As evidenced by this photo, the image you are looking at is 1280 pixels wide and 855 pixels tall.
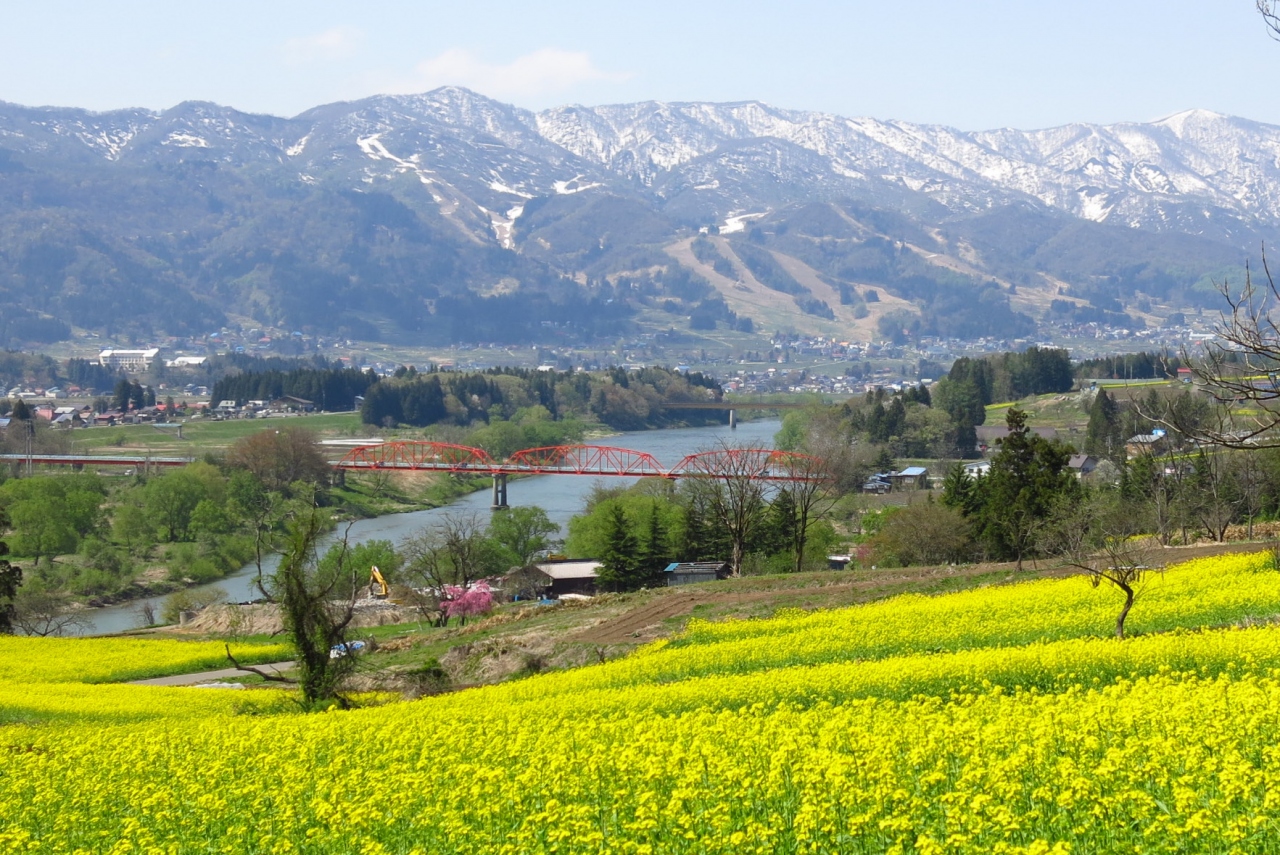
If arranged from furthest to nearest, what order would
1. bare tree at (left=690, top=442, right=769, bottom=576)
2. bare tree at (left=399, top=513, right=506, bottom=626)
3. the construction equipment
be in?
the construction equipment, bare tree at (left=399, top=513, right=506, bottom=626), bare tree at (left=690, top=442, right=769, bottom=576)

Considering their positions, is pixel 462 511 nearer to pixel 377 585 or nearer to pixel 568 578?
pixel 377 585

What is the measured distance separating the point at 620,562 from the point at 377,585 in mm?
18122

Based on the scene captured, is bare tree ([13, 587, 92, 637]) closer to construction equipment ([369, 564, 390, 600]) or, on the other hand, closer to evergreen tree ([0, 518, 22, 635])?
evergreen tree ([0, 518, 22, 635])

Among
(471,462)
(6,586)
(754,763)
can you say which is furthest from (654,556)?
(471,462)

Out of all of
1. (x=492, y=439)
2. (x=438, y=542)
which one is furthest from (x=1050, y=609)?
(x=492, y=439)

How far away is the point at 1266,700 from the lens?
14.9m

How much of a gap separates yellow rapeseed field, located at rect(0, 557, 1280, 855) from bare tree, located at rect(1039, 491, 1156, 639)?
1404 mm

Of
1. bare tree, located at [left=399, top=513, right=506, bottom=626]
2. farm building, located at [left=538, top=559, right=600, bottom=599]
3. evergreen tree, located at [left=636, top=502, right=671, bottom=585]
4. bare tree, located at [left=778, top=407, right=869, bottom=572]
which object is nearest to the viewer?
bare tree, located at [left=399, top=513, right=506, bottom=626]

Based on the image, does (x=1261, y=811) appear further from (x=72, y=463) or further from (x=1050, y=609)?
(x=72, y=463)

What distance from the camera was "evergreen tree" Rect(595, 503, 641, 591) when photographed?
6869 cm

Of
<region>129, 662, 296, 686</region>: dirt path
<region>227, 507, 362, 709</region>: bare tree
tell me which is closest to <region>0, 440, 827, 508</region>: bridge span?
<region>129, 662, 296, 686</region>: dirt path

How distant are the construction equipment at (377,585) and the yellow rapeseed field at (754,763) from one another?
49.8m

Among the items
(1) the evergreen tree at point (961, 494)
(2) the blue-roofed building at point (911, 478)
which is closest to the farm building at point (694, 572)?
(1) the evergreen tree at point (961, 494)

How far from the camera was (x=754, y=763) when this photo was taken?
14.4 metres
